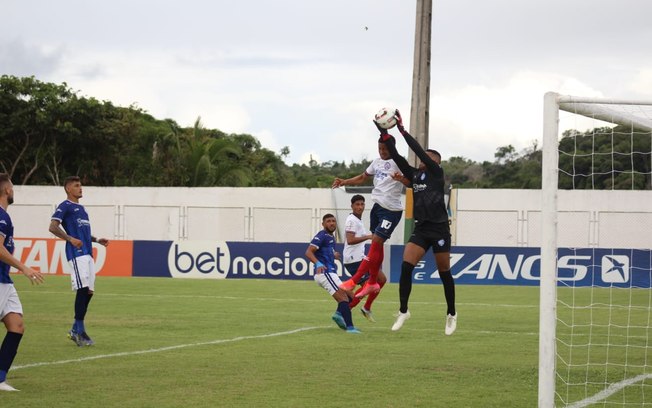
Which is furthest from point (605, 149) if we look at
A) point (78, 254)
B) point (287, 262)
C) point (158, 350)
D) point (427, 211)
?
point (287, 262)

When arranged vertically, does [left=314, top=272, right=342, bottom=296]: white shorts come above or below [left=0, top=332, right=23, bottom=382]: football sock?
above

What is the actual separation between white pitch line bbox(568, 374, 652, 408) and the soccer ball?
13.2 feet

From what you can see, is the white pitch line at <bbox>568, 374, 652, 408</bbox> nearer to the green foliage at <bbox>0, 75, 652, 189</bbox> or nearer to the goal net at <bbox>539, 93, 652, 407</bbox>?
the goal net at <bbox>539, 93, 652, 407</bbox>

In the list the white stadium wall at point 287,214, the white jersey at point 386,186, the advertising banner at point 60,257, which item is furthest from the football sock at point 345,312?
the white stadium wall at point 287,214

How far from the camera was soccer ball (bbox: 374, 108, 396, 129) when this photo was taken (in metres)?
12.0

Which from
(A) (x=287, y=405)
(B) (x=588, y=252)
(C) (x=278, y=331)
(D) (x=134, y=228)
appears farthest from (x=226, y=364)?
(D) (x=134, y=228)

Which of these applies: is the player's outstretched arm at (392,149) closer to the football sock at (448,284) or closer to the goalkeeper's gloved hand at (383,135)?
the goalkeeper's gloved hand at (383,135)

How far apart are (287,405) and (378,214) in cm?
553

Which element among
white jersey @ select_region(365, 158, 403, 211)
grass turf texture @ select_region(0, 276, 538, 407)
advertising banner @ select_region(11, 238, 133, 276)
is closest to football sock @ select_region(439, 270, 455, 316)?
grass turf texture @ select_region(0, 276, 538, 407)

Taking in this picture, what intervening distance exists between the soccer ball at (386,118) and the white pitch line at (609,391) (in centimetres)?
402

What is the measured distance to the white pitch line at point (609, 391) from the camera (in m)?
8.85

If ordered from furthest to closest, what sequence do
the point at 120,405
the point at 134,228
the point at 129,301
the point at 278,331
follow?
the point at 134,228, the point at 129,301, the point at 278,331, the point at 120,405

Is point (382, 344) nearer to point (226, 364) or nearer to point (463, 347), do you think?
point (463, 347)

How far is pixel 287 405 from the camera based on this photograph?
857 centimetres
